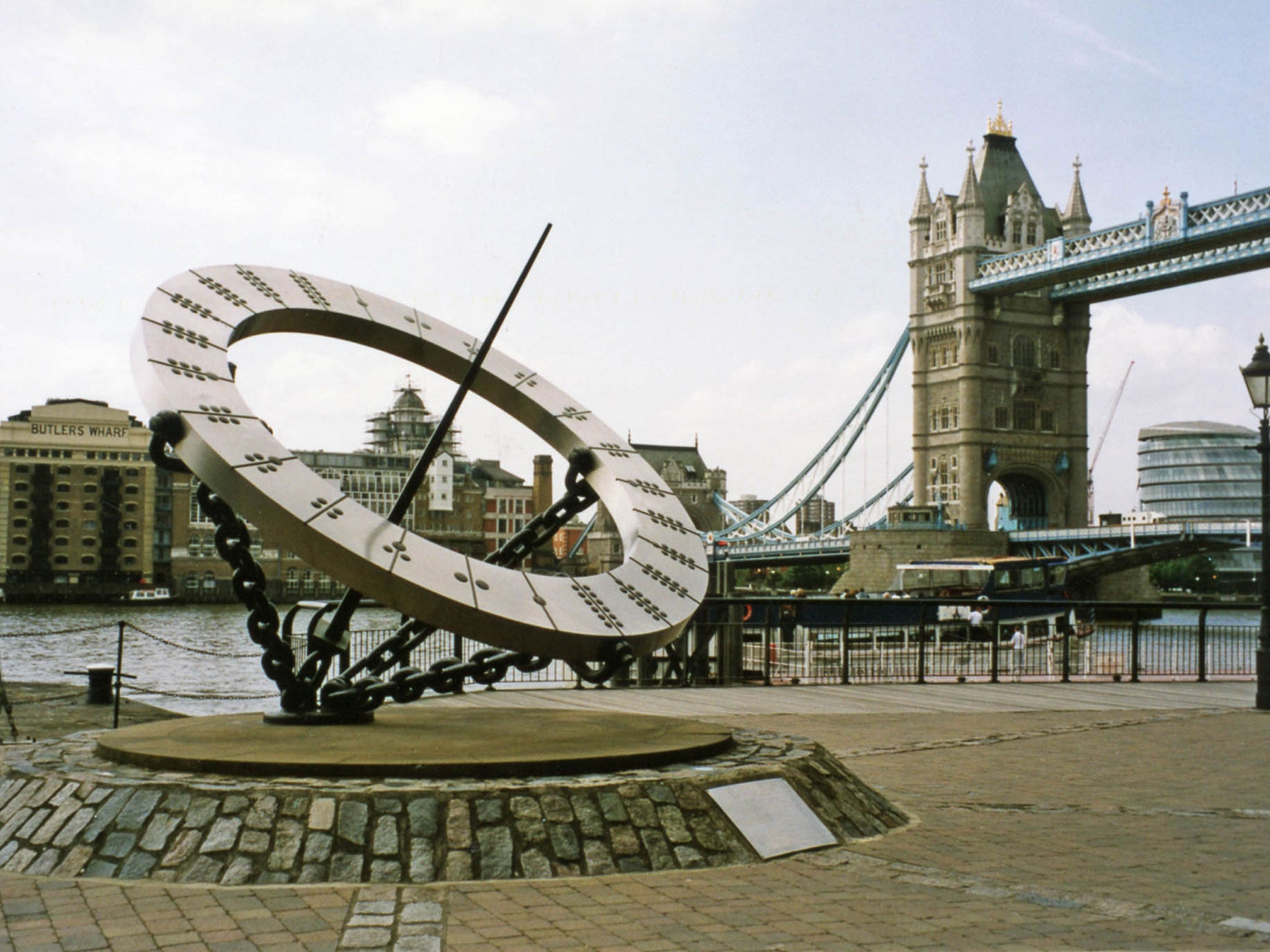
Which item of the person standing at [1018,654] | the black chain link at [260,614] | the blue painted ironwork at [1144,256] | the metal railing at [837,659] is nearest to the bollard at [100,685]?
the metal railing at [837,659]

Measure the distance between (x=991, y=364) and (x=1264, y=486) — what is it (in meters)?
57.4

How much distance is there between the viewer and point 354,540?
5668 mm

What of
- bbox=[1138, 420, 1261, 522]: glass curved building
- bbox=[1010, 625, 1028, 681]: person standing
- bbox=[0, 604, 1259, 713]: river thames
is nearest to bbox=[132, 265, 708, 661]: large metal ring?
bbox=[0, 604, 1259, 713]: river thames

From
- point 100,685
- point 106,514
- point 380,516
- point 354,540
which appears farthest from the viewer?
point 106,514

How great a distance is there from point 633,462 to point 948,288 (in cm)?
6391

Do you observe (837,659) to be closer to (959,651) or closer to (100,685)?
(959,651)

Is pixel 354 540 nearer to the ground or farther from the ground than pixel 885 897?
farther from the ground

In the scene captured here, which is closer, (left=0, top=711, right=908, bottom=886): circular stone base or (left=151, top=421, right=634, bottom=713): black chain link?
(left=0, top=711, right=908, bottom=886): circular stone base

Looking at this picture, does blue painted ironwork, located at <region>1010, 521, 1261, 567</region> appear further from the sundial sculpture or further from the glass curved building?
the glass curved building

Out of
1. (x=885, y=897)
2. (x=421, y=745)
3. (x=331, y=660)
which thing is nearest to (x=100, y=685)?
(x=331, y=660)

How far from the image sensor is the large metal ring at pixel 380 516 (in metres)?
5.64

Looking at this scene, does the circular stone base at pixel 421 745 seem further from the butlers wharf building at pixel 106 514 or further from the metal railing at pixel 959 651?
the butlers wharf building at pixel 106 514

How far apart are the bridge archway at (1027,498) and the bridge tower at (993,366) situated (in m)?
0.07

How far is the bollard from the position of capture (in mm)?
12758
